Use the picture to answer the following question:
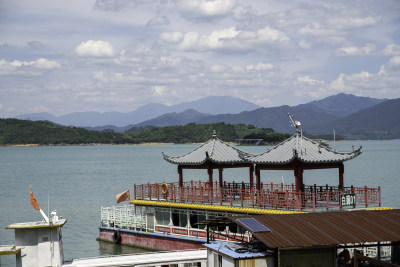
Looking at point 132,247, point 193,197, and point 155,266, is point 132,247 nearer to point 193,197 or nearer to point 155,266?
point 193,197

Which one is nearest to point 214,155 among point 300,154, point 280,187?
point 280,187

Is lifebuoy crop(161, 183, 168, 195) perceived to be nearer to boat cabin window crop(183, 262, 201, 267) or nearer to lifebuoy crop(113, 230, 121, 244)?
lifebuoy crop(113, 230, 121, 244)

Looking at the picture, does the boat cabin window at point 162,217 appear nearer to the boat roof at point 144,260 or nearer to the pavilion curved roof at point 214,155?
the pavilion curved roof at point 214,155

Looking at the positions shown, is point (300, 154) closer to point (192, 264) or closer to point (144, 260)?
point (192, 264)

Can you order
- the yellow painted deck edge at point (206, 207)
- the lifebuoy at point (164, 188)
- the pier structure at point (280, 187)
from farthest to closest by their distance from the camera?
the lifebuoy at point (164, 188), the yellow painted deck edge at point (206, 207), the pier structure at point (280, 187)

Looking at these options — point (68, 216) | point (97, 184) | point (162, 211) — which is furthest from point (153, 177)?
point (162, 211)

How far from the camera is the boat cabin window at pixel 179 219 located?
104 feet

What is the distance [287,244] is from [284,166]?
1096 cm

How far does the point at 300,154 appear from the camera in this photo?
2739 centimetres

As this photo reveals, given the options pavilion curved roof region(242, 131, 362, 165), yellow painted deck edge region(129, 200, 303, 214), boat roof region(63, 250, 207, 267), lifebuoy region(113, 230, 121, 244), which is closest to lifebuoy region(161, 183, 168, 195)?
yellow painted deck edge region(129, 200, 303, 214)

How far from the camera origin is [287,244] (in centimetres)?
1691

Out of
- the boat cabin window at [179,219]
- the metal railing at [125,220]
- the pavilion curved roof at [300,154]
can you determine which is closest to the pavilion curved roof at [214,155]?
the pavilion curved roof at [300,154]

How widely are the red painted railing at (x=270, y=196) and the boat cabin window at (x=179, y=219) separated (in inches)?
30.1

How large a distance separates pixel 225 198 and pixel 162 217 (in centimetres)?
387
